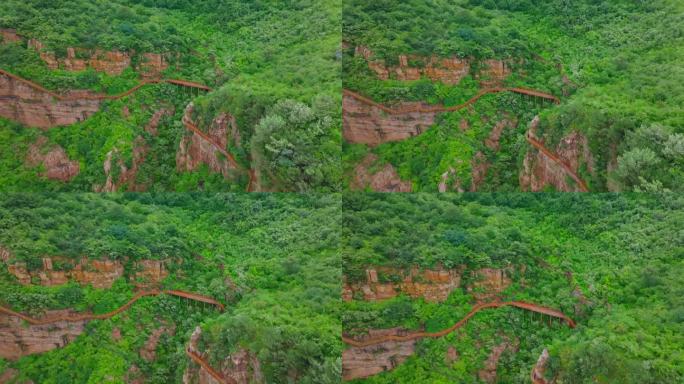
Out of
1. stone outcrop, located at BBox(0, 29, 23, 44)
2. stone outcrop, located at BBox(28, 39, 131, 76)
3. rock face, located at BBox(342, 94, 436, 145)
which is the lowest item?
rock face, located at BBox(342, 94, 436, 145)

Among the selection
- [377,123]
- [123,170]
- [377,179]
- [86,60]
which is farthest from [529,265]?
[86,60]

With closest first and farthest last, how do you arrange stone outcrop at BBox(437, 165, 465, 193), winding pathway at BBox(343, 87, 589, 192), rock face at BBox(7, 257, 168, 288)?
winding pathway at BBox(343, 87, 589, 192)
stone outcrop at BBox(437, 165, 465, 193)
rock face at BBox(7, 257, 168, 288)

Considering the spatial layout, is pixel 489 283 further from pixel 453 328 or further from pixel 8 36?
pixel 8 36

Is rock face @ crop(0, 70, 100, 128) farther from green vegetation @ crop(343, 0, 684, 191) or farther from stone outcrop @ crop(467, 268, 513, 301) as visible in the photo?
stone outcrop @ crop(467, 268, 513, 301)

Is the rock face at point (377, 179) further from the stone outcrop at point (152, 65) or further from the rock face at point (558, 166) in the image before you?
the stone outcrop at point (152, 65)

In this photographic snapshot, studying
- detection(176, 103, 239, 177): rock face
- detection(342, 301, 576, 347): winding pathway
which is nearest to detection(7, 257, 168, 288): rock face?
detection(176, 103, 239, 177): rock face

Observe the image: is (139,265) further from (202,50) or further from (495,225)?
(495,225)
